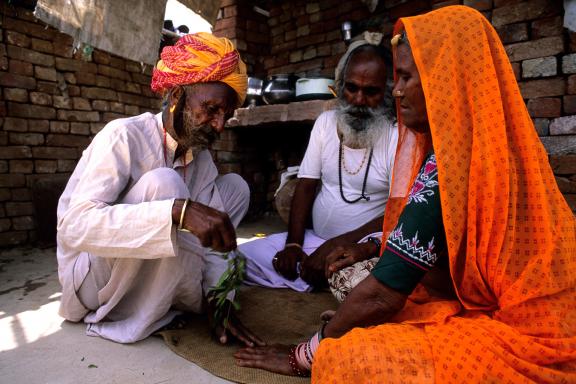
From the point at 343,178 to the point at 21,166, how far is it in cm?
385

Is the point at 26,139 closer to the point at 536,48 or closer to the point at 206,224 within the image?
the point at 206,224

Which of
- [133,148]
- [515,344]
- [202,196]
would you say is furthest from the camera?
[202,196]

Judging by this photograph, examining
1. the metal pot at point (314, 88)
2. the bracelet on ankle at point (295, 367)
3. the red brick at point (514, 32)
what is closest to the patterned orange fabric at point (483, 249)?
the bracelet on ankle at point (295, 367)

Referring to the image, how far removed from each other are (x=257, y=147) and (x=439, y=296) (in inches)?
200

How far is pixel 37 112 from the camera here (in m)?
4.93

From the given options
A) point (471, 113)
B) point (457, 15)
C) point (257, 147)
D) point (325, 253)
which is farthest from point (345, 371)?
point (257, 147)

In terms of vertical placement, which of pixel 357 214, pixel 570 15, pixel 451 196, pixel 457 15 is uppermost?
pixel 570 15

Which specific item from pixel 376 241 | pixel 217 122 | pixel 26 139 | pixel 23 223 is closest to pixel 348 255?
pixel 376 241

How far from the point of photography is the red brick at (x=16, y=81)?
15.1 ft

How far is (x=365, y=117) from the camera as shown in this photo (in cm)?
305

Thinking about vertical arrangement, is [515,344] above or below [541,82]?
below

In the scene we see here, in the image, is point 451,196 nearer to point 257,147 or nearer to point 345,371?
point 345,371

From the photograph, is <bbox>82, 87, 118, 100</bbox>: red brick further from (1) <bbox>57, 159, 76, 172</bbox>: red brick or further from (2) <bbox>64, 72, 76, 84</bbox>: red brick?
(1) <bbox>57, 159, 76, 172</bbox>: red brick

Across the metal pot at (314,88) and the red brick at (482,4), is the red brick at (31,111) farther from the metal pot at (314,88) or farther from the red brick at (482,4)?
the red brick at (482,4)
